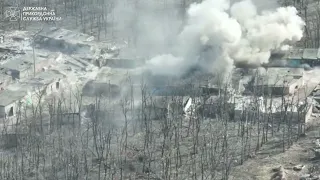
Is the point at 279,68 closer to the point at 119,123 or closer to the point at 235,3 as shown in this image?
the point at 235,3

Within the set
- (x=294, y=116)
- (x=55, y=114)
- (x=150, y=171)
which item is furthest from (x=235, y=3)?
(x=150, y=171)

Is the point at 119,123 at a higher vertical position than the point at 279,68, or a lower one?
lower

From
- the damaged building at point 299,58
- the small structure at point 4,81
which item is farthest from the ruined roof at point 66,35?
the damaged building at point 299,58

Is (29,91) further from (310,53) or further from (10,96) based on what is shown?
(310,53)

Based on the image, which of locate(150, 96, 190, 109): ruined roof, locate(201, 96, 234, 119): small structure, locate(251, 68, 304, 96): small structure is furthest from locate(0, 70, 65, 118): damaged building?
locate(251, 68, 304, 96): small structure

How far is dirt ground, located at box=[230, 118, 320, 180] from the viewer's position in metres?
29.9

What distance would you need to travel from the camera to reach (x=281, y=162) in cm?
3116

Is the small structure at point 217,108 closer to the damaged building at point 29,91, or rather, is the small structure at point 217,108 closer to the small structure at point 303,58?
the small structure at point 303,58

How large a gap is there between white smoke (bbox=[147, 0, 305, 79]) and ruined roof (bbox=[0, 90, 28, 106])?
7.65 meters

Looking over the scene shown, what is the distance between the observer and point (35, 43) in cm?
4825

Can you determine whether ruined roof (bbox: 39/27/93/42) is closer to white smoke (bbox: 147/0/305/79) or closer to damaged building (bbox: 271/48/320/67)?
white smoke (bbox: 147/0/305/79)

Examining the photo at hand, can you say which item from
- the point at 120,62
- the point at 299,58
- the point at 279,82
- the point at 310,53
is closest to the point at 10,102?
the point at 120,62

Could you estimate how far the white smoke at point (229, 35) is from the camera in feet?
137

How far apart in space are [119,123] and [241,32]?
37.4 feet
